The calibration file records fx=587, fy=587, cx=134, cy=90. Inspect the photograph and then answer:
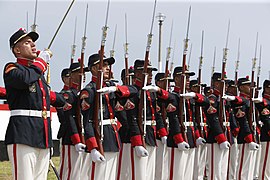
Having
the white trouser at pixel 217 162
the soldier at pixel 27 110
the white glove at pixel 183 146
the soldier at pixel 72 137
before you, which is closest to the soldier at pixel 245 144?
the white trouser at pixel 217 162

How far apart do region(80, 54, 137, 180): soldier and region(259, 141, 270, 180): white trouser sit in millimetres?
4529

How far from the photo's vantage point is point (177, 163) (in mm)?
8508

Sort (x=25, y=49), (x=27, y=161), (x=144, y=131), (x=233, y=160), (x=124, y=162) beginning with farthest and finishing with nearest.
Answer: (x=233, y=160), (x=124, y=162), (x=144, y=131), (x=25, y=49), (x=27, y=161)

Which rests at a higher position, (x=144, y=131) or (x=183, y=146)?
(x=144, y=131)

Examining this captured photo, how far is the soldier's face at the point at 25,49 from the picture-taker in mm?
5754

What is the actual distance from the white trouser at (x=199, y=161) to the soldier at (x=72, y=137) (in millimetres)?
2690

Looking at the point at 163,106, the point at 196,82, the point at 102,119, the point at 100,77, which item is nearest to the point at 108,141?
the point at 102,119

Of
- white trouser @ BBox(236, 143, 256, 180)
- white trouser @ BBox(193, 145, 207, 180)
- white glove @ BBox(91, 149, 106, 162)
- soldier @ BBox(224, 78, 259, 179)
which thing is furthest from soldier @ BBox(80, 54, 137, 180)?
white trouser @ BBox(236, 143, 256, 180)

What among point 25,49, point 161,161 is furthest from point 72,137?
point 161,161

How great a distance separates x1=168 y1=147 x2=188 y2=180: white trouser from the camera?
8484mm

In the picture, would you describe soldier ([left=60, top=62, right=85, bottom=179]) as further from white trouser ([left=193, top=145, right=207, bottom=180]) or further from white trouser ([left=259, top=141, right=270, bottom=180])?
white trouser ([left=259, top=141, right=270, bottom=180])

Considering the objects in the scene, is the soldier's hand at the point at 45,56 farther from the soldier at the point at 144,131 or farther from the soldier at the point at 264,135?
the soldier at the point at 264,135

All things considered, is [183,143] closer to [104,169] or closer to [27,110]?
[104,169]

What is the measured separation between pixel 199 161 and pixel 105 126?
3985 millimetres
